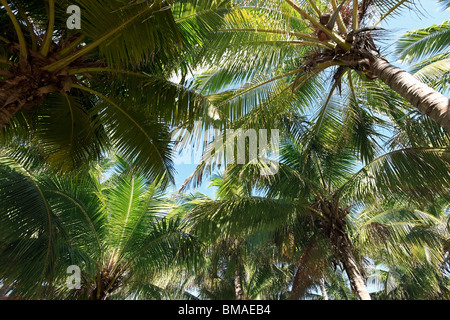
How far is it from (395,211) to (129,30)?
7350 millimetres

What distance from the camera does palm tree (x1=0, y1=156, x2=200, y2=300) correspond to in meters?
4.67

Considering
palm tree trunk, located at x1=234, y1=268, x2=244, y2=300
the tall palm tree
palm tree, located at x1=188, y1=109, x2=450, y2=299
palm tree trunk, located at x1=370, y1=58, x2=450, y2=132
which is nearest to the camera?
palm tree trunk, located at x1=370, y1=58, x2=450, y2=132

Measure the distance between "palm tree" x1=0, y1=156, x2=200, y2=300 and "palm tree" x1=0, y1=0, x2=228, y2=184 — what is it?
0.84m

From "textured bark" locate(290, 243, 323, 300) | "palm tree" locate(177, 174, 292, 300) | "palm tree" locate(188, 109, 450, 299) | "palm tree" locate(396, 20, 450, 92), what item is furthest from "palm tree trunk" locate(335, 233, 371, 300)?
"palm tree" locate(396, 20, 450, 92)

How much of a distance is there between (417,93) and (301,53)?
2658mm

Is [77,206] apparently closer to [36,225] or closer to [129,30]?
[36,225]

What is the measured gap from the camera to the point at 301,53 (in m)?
6.09

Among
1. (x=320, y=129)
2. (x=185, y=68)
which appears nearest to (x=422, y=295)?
(x=320, y=129)

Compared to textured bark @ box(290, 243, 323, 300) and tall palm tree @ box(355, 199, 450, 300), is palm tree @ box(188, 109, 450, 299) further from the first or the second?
tall palm tree @ box(355, 199, 450, 300)

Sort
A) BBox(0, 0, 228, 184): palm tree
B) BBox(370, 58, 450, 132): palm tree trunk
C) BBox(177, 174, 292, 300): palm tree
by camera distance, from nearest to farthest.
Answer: BBox(370, 58, 450, 132): palm tree trunk, BBox(0, 0, 228, 184): palm tree, BBox(177, 174, 292, 300): palm tree

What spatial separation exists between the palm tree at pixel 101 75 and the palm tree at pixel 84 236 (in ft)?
2.77

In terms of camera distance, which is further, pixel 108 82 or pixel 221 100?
pixel 221 100

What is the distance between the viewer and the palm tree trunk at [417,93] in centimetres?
353

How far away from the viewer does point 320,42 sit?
4875mm
